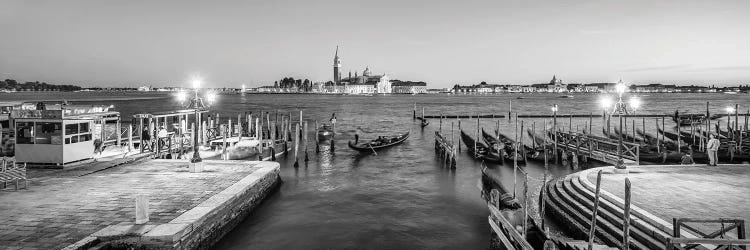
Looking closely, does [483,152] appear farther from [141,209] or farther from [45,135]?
[45,135]

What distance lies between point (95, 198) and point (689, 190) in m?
14.9

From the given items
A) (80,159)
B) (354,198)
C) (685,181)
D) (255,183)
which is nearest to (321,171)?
(354,198)

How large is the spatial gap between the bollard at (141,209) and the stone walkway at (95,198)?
0.30 meters

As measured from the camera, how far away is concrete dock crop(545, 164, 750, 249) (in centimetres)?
837

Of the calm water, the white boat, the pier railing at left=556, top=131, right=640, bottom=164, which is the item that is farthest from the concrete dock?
the white boat

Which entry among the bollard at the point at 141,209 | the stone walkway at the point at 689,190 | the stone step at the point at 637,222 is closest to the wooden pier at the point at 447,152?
the stone walkway at the point at 689,190

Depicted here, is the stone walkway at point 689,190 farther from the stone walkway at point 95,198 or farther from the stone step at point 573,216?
the stone walkway at point 95,198

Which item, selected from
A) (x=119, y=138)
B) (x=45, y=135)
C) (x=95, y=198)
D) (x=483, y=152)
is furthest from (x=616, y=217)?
(x=119, y=138)

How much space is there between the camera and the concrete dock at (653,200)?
837 cm

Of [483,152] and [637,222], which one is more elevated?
[637,222]

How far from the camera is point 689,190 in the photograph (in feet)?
35.9

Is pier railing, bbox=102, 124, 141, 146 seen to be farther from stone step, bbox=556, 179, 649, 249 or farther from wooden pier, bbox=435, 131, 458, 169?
stone step, bbox=556, 179, 649, 249

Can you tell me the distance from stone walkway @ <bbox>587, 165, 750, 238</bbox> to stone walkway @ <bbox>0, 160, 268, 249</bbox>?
10698mm

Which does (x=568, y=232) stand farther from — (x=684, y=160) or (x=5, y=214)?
(x=5, y=214)
